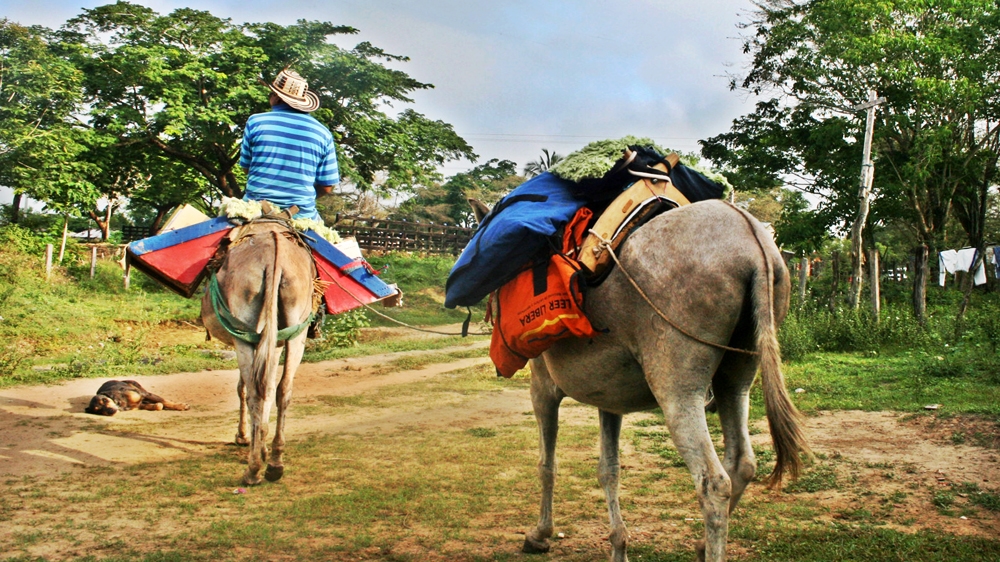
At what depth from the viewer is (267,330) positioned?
5.32 metres

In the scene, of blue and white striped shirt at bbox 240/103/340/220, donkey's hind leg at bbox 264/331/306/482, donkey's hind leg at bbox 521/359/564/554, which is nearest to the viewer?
donkey's hind leg at bbox 521/359/564/554

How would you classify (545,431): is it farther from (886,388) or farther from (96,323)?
(96,323)

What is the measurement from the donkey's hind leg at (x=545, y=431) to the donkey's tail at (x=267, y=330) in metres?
2.27

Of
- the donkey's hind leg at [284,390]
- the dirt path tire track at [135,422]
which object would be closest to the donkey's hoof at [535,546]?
the donkey's hind leg at [284,390]

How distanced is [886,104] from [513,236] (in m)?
16.4

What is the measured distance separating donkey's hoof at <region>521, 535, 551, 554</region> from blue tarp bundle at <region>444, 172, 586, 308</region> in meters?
1.43

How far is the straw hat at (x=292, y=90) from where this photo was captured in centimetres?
638

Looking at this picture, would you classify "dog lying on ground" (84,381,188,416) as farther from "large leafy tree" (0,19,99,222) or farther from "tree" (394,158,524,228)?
"tree" (394,158,524,228)

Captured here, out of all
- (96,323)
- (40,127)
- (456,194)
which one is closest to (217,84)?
(40,127)

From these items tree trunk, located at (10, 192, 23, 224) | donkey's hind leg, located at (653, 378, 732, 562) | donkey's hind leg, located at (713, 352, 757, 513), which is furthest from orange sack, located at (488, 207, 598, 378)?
tree trunk, located at (10, 192, 23, 224)

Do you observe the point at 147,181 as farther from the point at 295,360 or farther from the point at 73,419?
the point at 295,360

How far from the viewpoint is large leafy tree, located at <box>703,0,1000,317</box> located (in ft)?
50.0

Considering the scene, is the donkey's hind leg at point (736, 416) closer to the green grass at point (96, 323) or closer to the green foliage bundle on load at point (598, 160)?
the green foliage bundle on load at point (598, 160)

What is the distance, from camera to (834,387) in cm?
870
